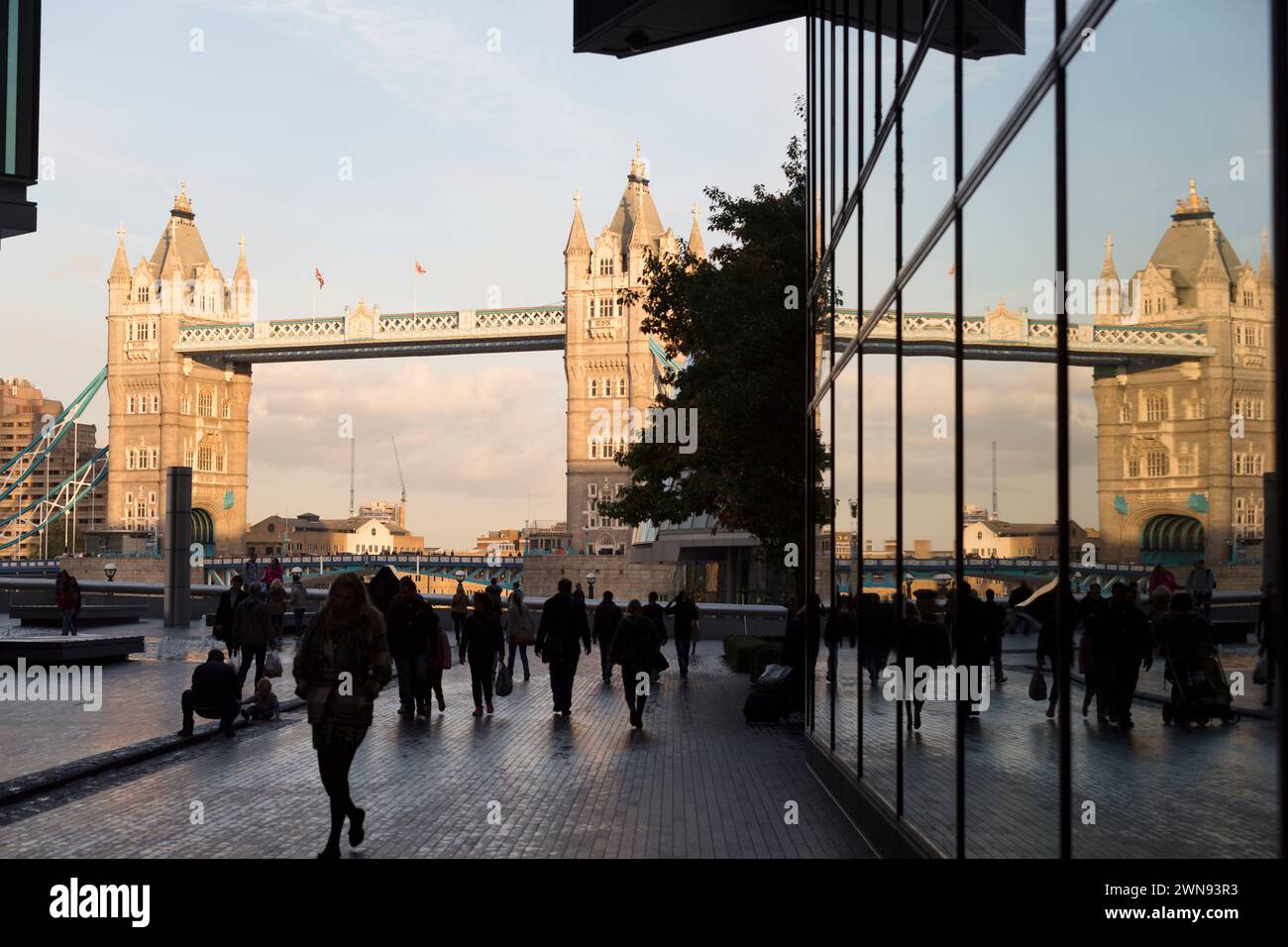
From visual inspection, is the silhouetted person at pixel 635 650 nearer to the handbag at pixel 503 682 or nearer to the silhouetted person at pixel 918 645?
the handbag at pixel 503 682

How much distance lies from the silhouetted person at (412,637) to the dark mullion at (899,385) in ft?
25.3

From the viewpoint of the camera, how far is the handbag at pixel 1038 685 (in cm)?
482

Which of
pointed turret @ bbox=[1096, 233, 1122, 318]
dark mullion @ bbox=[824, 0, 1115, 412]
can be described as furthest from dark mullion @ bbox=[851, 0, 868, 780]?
pointed turret @ bbox=[1096, 233, 1122, 318]

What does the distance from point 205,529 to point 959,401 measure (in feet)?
381

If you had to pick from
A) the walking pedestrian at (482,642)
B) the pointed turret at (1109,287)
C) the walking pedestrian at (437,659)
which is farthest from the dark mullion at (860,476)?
the walking pedestrian at (437,659)

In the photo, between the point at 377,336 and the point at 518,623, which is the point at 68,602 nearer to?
the point at 518,623

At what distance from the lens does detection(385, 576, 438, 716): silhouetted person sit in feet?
49.8

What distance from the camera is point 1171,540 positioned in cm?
366

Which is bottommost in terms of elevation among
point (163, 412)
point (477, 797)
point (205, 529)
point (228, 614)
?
point (477, 797)

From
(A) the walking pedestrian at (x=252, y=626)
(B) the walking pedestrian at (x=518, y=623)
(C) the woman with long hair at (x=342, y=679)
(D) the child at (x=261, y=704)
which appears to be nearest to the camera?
(C) the woman with long hair at (x=342, y=679)

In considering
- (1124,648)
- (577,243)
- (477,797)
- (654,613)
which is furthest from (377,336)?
(1124,648)

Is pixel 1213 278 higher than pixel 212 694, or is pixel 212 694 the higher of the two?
pixel 1213 278

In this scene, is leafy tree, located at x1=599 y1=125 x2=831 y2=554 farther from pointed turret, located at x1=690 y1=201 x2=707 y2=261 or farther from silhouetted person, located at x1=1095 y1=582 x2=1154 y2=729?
pointed turret, located at x1=690 y1=201 x2=707 y2=261
